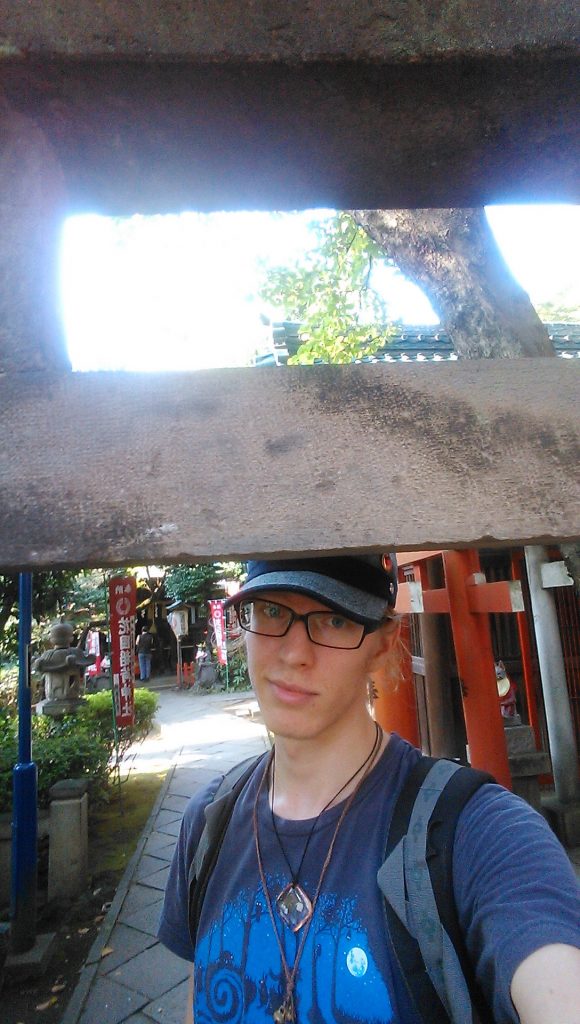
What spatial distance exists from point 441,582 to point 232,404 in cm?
480

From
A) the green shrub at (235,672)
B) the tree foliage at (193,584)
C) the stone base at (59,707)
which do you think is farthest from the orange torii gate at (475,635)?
the green shrub at (235,672)

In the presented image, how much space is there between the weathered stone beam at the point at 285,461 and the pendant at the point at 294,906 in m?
0.64

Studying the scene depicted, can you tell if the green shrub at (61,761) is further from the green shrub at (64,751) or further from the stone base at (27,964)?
the stone base at (27,964)

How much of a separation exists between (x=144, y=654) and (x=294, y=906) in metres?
17.5

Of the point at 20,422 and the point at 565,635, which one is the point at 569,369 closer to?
the point at 20,422

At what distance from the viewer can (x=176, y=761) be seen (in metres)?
8.38

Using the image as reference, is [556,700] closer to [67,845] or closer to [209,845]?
[67,845]

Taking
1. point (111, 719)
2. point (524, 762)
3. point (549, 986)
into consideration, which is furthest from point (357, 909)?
point (111, 719)

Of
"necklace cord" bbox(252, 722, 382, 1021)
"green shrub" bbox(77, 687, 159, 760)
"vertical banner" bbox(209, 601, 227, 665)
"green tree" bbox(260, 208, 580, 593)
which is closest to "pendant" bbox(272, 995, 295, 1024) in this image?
"necklace cord" bbox(252, 722, 382, 1021)

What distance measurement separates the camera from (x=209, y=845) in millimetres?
1116

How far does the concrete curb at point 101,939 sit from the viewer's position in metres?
3.10

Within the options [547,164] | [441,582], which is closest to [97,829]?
[441,582]

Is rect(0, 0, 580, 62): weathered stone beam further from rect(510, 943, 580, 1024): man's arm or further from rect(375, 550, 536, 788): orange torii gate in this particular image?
rect(375, 550, 536, 788): orange torii gate

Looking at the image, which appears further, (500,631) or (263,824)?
(500,631)
